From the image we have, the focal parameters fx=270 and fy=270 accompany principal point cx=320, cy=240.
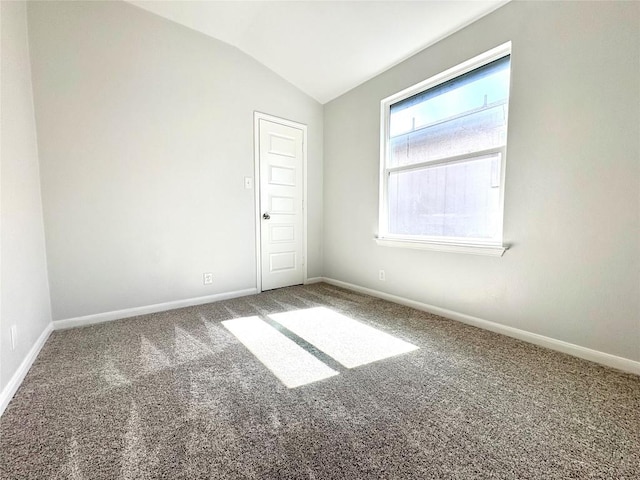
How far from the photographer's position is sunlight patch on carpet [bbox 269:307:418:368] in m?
1.89

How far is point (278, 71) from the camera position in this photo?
3.36m

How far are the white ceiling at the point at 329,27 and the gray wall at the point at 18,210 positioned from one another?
114 cm

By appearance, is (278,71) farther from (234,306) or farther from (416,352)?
(416,352)

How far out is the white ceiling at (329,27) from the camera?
2285mm

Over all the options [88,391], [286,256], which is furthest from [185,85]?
[88,391]

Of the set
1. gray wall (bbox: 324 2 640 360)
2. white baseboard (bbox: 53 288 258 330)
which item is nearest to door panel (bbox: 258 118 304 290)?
white baseboard (bbox: 53 288 258 330)

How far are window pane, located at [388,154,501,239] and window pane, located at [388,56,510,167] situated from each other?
145 millimetres

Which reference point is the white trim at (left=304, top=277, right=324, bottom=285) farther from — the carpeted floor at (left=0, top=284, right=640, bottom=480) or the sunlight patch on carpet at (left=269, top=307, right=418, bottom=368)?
the carpeted floor at (left=0, top=284, right=640, bottom=480)

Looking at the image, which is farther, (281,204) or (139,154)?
(281,204)

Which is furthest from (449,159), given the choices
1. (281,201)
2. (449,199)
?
(281,201)

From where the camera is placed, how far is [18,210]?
173 cm

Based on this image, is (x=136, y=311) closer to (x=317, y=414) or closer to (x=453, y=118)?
(x=317, y=414)

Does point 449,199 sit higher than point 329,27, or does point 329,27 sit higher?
point 329,27

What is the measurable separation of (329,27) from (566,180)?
7.98 feet
